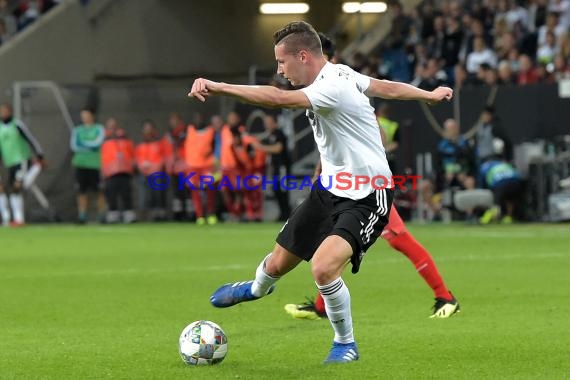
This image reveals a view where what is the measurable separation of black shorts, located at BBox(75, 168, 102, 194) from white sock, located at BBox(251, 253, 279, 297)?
733 inches

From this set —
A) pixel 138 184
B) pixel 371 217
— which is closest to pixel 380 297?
pixel 371 217

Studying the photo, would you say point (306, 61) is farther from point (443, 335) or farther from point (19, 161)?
point (19, 161)

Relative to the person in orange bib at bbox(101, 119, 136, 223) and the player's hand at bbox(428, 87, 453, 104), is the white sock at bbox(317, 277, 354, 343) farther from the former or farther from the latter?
the person in orange bib at bbox(101, 119, 136, 223)

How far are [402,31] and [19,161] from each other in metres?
9.08

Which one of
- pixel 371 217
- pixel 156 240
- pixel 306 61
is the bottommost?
pixel 156 240

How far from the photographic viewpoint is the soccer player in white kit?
7609 millimetres

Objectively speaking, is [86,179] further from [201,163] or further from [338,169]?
[338,169]

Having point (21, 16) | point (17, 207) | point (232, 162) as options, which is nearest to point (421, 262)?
point (232, 162)

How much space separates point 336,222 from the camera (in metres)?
7.86

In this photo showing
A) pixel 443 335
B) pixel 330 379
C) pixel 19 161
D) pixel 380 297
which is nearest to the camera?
pixel 330 379

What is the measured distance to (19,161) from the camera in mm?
26375

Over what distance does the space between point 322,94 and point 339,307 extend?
4.16 ft

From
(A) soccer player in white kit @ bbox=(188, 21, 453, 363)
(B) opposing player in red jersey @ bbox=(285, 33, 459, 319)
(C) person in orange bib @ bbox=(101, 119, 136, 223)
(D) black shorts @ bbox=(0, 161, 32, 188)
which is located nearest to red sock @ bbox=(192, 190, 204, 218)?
(C) person in orange bib @ bbox=(101, 119, 136, 223)

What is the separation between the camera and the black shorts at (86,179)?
2702cm
